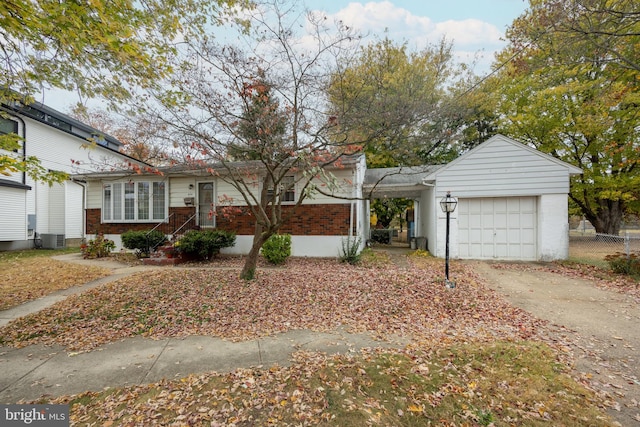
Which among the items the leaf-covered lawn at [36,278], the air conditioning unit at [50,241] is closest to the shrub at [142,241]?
the leaf-covered lawn at [36,278]

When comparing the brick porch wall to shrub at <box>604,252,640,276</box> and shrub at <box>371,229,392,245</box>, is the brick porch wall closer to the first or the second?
shrub at <box>371,229,392,245</box>

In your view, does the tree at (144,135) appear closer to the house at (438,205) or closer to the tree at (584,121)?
the house at (438,205)

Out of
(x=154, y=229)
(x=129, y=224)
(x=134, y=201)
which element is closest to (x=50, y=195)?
(x=129, y=224)

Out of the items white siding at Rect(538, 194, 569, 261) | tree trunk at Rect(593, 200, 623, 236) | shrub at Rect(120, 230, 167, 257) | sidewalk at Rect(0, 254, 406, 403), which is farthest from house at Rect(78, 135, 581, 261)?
tree trunk at Rect(593, 200, 623, 236)

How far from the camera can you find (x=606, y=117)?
11.2m

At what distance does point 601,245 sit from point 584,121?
561 cm

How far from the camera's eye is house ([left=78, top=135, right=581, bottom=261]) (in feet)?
31.3

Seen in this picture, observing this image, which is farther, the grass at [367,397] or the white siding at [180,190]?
the white siding at [180,190]

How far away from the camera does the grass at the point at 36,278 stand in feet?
19.3

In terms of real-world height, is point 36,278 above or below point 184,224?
below

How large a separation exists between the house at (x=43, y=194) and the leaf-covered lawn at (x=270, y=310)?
1019 centimetres

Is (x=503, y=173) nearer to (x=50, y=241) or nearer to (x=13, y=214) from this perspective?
(x=50, y=241)

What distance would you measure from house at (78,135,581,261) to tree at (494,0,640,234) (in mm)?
2890

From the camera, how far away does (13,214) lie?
1308 cm
